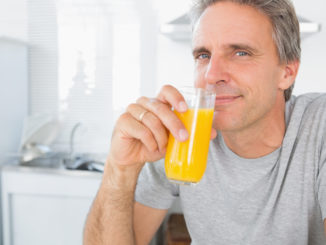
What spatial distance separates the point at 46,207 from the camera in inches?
94.1

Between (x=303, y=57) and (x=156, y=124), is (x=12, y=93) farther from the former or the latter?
(x=303, y=57)

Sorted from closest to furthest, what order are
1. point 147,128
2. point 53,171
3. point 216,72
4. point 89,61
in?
point 147,128 → point 216,72 → point 53,171 → point 89,61

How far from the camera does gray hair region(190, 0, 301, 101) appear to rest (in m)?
1.16

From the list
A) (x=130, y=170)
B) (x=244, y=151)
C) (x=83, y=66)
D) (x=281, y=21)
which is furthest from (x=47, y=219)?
(x=281, y=21)

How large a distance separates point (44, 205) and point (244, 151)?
5.58ft

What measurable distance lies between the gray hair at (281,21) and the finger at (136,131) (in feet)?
1.75

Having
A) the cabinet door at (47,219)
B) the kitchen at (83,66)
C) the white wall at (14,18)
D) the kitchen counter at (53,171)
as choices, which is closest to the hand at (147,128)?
the kitchen counter at (53,171)

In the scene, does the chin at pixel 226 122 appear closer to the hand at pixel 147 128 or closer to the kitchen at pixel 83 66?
the hand at pixel 147 128

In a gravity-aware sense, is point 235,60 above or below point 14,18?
below

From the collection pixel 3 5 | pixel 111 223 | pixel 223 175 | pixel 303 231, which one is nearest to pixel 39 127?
pixel 3 5

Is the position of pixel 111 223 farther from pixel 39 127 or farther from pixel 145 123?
pixel 39 127

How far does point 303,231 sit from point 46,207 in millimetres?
1852

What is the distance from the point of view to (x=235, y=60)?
113cm

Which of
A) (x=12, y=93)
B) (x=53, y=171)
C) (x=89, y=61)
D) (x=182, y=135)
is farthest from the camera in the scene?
(x=89, y=61)
